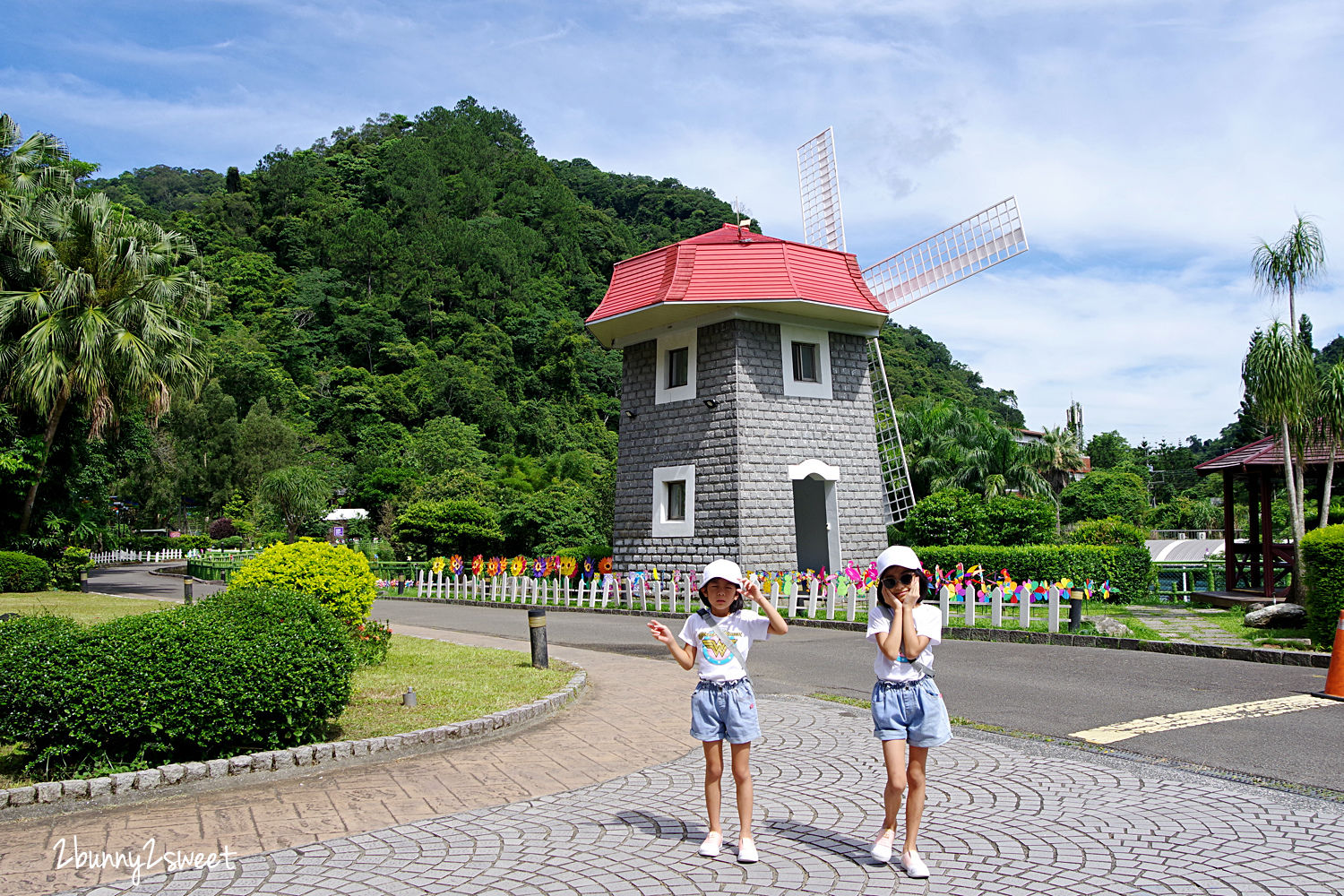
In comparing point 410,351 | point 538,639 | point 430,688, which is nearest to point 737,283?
point 538,639

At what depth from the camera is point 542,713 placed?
9.07 meters

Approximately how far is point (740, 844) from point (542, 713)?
4.59m

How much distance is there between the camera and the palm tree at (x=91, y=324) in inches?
941

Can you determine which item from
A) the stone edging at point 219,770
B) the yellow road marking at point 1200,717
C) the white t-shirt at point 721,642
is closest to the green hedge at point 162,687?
the stone edging at point 219,770

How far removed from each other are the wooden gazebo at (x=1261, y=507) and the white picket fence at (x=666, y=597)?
14.6ft

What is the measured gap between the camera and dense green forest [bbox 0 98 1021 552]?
45.3 meters

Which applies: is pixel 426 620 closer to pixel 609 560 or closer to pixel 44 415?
pixel 609 560

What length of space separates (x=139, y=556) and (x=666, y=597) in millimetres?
42323

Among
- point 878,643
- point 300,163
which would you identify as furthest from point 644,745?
point 300,163

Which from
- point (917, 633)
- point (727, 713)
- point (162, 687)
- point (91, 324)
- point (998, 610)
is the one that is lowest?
point (998, 610)

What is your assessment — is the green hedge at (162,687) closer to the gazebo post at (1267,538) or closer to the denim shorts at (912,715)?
the denim shorts at (912,715)

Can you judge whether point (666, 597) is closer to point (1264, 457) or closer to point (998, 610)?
point (998, 610)

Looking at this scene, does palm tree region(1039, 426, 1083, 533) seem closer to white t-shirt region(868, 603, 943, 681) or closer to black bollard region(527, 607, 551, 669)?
black bollard region(527, 607, 551, 669)

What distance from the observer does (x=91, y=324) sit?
78.8ft
